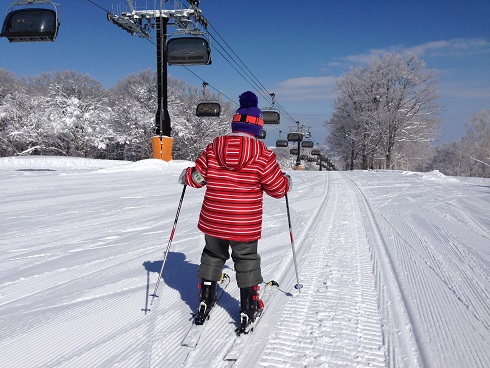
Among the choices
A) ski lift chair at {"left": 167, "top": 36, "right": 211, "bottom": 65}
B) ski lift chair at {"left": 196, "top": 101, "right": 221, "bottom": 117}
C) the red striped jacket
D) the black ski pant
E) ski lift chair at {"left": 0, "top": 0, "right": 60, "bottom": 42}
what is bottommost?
the black ski pant

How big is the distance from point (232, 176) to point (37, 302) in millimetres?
1906

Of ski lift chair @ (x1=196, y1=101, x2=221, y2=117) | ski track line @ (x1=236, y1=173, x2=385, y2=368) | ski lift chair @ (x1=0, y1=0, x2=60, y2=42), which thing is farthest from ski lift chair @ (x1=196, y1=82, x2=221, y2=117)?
ski track line @ (x1=236, y1=173, x2=385, y2=368)

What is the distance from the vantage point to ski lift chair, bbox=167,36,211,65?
34.2 feet

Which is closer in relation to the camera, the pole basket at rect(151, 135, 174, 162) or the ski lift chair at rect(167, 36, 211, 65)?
the ski lift chair at rect(167, 36, 211, 65)

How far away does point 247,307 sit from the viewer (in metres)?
2.23

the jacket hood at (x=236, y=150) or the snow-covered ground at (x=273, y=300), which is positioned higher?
the jacket hood at (x=236, y=150)

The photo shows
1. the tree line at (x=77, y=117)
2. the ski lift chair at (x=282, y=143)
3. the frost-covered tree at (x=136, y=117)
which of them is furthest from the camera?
the ski lift chair at (x=282, y=143)

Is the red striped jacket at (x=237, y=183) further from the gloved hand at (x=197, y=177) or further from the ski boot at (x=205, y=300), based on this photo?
the ski boot at (x=205, y=300)

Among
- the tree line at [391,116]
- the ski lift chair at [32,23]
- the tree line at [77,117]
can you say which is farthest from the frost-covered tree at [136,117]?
the ski lift chair at [32,23]

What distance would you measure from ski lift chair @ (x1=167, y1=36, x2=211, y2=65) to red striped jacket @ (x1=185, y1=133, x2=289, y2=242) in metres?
9.24

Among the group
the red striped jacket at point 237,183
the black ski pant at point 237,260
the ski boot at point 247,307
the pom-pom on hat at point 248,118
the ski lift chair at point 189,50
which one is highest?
the ski lift chair at point 189,50

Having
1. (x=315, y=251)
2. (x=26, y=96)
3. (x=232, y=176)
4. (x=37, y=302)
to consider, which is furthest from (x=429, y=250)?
(x=26, y=96)

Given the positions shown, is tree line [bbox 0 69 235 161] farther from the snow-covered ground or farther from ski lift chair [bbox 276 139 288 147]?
the snow-covered ground

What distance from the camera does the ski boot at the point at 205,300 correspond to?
226cm
